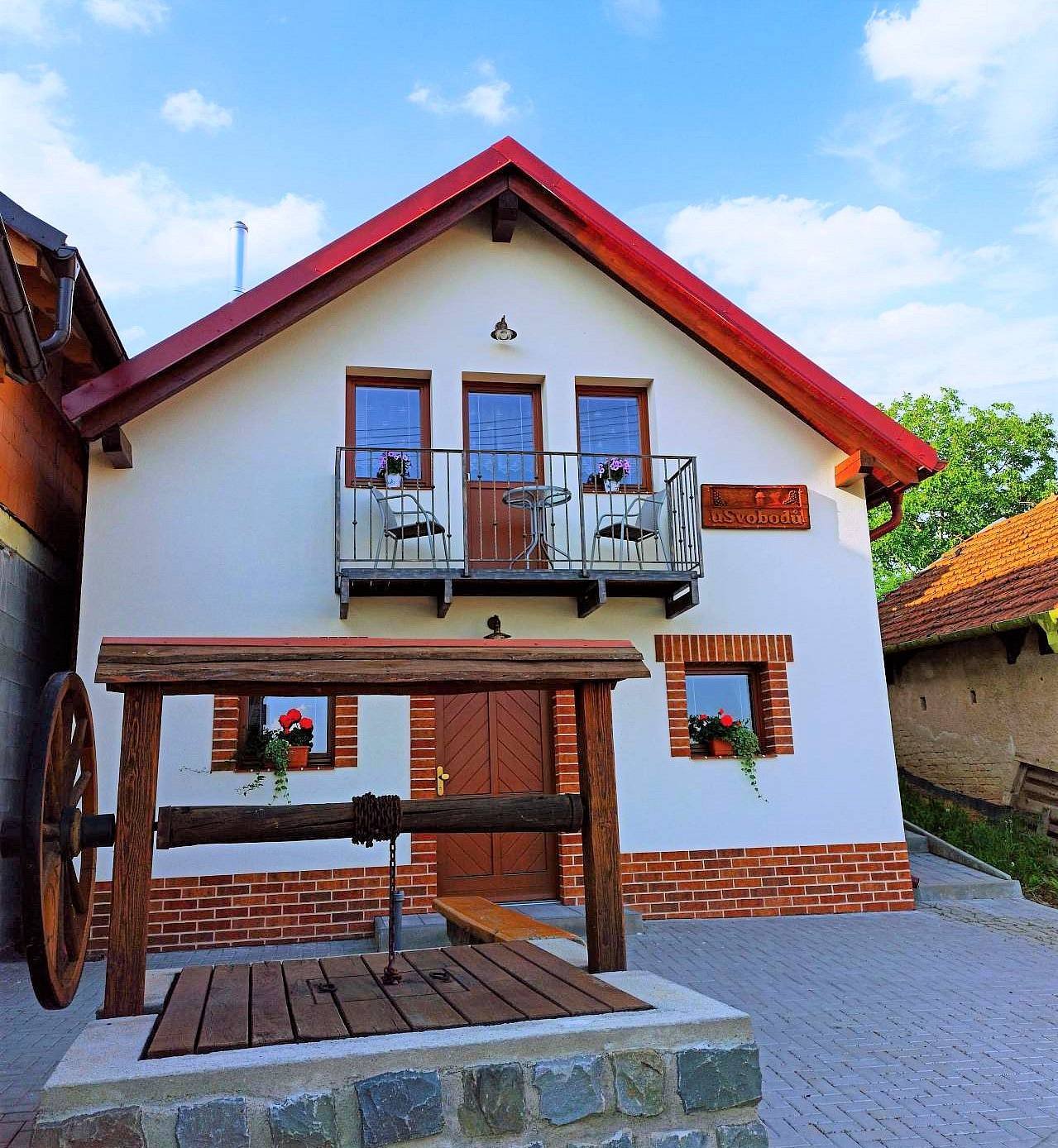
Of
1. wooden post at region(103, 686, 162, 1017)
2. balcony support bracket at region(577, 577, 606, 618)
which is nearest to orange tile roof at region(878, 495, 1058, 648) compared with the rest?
balcony support bracket at region(577, 577, 606, 618)

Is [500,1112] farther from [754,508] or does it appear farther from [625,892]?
[754,508]

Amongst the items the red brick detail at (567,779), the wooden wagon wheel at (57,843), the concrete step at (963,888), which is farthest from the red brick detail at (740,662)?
the wooden wagon wheel at (57,843)

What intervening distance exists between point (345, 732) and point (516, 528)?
223 cm

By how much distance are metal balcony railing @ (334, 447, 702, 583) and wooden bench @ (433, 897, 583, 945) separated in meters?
2.48

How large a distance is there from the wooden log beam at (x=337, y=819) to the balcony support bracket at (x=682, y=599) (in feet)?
15.2

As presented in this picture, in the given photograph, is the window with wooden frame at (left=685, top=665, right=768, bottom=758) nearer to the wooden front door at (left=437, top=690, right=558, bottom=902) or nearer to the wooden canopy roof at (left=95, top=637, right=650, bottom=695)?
the wooden front door at (left=437, top=690, right=558, bottom=902)

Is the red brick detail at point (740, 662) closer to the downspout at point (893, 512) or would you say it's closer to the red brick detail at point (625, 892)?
the red brick detail at point (625, 892)

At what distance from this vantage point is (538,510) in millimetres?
8461

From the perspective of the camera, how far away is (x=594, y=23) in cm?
914

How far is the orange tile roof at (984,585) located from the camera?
10031mm

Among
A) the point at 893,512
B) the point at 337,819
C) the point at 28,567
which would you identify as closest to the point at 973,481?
the point at 893,512

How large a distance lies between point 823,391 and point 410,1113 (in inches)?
292

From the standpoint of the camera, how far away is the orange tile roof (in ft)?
32.9

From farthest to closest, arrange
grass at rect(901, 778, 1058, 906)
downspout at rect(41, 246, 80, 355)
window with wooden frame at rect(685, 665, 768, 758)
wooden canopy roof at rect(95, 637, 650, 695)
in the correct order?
grass at rect(901, 778, 1058, 906) → window with wooden frame at rect(685, 665, 768, 758) → downspout at rect(41, 246, 80, 355) → wooden canopy roof at rect(95, 637, 650, 695)
